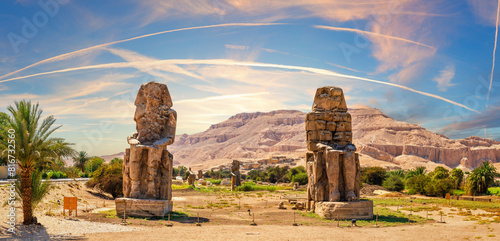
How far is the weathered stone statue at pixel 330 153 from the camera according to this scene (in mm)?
17828

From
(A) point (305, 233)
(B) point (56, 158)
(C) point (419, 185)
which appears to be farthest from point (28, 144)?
(C) point (419, 185)

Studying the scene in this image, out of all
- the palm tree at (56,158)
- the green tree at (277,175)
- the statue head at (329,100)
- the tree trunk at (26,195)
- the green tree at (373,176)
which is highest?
the statue head at (329,100)

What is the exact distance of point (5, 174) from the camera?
30.2m

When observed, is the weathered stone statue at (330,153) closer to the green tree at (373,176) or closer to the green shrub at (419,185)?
the green shrub at (419,185)

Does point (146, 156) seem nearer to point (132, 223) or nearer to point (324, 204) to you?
point (132, 223)

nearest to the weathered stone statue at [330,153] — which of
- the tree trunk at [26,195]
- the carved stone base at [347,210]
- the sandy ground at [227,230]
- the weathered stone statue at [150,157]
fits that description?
the carved stone base at [347,210]

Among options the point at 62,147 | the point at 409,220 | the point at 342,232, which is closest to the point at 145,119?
the point at 62,147

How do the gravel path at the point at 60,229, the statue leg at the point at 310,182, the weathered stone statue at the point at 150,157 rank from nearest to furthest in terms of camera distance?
the gravel path at the point at 60,229 < the weathered stone statue at the point at 150,157 < the statue leg at the point at 310,182

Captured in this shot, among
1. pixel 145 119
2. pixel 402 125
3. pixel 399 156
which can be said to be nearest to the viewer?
pixel 145 119

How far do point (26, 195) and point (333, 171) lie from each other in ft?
43.2

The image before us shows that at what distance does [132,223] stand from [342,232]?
8.49 metres

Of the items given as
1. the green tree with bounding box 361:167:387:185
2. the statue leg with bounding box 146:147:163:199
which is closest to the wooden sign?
the statue leg with bounding box 146:147:163:199

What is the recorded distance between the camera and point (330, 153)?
58.7 ft

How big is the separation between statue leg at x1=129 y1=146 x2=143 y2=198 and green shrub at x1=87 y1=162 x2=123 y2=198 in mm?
12384
